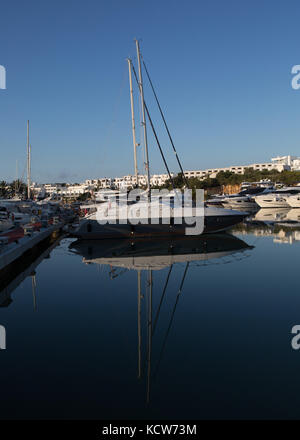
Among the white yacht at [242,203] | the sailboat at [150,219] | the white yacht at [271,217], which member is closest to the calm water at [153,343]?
the sailboat at [150,219]

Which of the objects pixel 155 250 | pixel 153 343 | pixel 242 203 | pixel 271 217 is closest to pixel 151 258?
pixel 155 250

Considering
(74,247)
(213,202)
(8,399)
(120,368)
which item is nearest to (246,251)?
(74,247)

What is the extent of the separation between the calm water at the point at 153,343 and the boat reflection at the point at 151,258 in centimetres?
6

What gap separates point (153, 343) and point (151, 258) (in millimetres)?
8893

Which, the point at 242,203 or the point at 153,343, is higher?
the point at 242,203

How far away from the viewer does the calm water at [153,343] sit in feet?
15.5

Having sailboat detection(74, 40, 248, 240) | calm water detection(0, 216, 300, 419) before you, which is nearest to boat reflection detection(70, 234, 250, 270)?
sailboat detection(74, 40, 248, 240)

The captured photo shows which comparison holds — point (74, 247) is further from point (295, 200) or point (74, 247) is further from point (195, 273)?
point (295, 200)

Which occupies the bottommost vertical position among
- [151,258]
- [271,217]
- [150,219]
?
[151,258]

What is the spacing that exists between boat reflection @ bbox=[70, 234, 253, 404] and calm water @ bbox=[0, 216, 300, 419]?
6 centimetres

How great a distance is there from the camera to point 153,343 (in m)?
6.71

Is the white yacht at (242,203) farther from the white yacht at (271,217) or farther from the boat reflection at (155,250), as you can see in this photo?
the boat reflection at (155,250)

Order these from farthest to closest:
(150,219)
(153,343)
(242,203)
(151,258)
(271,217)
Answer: (242,203)
(271,217)
(150,219)
(151,258)
(153,343)

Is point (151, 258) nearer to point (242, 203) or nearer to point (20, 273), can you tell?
point (20, 273)
